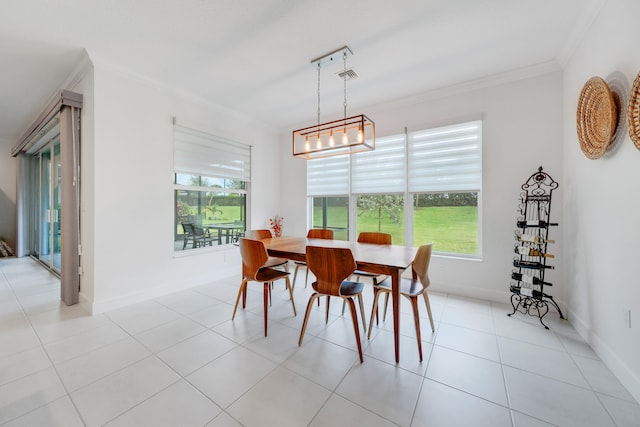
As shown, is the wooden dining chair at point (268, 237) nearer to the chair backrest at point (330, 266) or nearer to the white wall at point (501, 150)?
the chair backrest at point (330, 266)

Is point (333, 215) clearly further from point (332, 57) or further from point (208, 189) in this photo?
point (332, 57)

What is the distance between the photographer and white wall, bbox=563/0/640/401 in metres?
1.64

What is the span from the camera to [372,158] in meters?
4.09

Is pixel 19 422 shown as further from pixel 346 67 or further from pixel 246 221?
pixel 346 67

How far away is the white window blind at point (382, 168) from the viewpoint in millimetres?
3816

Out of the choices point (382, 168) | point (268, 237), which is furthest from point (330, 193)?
point (268, 237)

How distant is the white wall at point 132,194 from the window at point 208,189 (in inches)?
6.8

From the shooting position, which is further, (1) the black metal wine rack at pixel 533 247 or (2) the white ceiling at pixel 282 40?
(1) the black metal wine rack at pixel 533 247

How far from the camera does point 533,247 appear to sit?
9.53ft

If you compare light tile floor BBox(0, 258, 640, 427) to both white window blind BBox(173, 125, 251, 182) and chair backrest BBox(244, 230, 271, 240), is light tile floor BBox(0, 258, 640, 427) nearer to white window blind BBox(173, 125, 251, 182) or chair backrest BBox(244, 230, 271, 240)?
chair backrest BBox(244, 230, 271, 240)

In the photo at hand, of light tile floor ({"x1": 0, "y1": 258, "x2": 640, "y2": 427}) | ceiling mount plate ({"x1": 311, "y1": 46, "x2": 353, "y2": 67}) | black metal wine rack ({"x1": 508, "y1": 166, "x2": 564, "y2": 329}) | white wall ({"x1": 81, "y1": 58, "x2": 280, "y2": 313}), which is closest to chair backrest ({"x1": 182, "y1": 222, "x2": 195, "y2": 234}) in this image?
white wall ({"x1": 81, "y1": 58, "x2": 280, "y2": 313})

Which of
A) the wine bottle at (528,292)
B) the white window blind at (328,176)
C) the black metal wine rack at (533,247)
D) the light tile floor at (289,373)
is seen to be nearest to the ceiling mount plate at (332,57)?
the white window blind at (328,176)

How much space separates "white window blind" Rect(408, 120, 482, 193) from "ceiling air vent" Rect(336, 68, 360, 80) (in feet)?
4.09

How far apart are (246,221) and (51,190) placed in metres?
3.46
